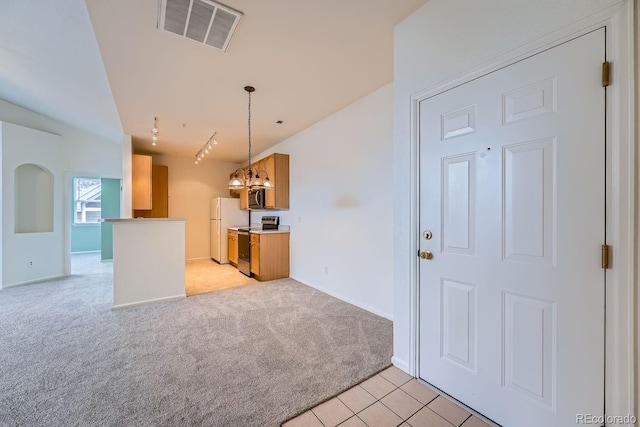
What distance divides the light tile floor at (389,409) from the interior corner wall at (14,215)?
5780 mm

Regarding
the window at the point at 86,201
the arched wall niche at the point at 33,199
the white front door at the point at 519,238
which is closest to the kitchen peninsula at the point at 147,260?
the arched wall niche at the point at 33,199

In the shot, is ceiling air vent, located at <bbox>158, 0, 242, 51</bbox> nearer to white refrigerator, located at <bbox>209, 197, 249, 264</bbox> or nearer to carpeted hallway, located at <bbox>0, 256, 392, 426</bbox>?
carpeted hallway, located at <bbox>0, 256, 392, 426</bbox>

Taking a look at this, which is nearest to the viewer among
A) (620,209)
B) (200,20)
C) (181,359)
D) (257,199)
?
(620,209)

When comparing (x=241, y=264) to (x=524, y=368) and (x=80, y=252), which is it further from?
(x=80, y=252)

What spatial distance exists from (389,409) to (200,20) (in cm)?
304

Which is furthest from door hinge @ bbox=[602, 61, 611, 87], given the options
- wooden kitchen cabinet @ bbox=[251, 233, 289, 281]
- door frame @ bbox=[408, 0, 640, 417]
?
wooden kitchen cabinet @ bbox=[251, 233, 289, 281]

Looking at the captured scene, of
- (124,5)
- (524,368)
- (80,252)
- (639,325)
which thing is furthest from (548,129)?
(80,252)

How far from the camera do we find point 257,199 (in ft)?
17.5

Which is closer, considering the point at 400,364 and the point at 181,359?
the point at 400,364

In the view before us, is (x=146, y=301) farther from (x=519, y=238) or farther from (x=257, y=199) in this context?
(x=519, y=238)

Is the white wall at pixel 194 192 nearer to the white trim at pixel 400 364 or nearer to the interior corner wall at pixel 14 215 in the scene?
the interior corner wall at pixel 14 215

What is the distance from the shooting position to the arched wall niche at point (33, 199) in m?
4.55

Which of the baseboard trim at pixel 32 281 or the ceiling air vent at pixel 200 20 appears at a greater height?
the ceiling air vent at pixel 200 20

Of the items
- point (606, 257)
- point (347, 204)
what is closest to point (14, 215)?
point (347, 204)
